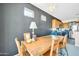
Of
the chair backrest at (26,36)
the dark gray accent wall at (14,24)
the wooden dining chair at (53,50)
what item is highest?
the dark gray accent wall at (14,24)

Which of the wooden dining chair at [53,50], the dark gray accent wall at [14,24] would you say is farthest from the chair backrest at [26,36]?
the wooden dining chair at [53,50]

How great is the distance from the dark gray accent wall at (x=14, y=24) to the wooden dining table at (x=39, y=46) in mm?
91

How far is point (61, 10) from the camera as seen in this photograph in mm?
2480

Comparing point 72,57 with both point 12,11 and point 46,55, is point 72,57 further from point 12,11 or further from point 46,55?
point 12,11

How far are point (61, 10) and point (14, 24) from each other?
0.75 m

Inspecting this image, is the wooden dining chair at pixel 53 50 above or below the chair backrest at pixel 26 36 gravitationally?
below

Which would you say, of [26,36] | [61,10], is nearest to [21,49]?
[26,36]

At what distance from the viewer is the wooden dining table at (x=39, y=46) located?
2.48 metres

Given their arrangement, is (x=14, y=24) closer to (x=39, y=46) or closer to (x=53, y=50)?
(x=39, y=46)

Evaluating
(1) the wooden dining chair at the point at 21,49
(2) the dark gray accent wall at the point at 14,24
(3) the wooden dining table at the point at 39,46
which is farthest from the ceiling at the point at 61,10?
(1) the wooden dining chair at the point at 21,49

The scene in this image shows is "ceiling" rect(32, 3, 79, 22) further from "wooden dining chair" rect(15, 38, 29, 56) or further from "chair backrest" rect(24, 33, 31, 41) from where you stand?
"wooden dining chair" rect(15, 38, 29, 56)

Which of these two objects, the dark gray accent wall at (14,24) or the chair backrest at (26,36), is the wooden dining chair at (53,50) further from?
the chair backrest at (26,36)

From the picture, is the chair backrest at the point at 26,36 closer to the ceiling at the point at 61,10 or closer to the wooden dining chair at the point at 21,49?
the wooden dining chair at the point at 21,49

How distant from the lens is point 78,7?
8.00 feet
